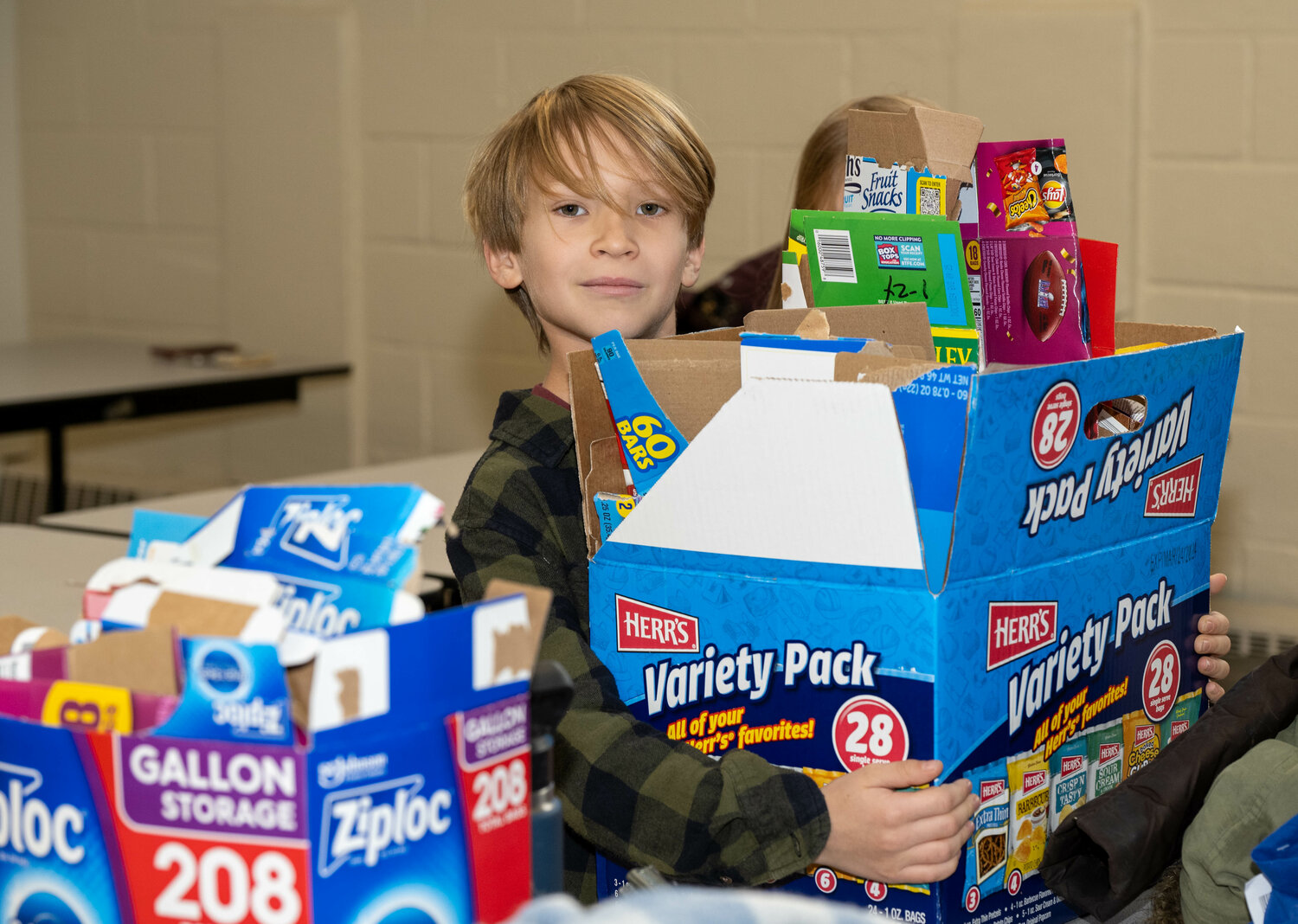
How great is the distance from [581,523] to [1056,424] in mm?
359

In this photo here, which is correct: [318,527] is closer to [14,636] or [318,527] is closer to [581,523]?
[14,636]

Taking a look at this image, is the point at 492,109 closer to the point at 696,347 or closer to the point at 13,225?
the point at 13,225

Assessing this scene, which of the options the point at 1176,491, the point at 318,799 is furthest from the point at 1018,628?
the point at 318,799

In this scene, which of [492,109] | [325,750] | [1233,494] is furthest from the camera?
[492,109]

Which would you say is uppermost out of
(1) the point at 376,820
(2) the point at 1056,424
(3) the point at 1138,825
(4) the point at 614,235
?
(4) the point at 614,235

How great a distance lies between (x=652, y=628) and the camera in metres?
0.78

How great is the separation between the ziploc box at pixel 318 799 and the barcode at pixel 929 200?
1.73 ft

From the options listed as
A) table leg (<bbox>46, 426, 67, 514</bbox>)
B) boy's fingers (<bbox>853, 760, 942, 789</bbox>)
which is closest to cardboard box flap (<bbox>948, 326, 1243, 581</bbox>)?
boy's fingers (<bbox>853, 760, 942, 789</bbox>)

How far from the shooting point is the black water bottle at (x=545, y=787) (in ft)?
1.77

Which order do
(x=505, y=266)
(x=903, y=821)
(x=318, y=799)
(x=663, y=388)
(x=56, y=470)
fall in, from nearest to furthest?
(x=318, y=799) → (x=903, y=821) → (x=663, y=388) → (x=505, y=266) → (x=56, y=470)

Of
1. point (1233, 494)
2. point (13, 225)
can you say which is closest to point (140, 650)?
point (1233, 494)

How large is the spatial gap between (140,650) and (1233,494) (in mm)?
2383

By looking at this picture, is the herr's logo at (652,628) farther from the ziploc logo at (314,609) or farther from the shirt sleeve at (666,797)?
the ziploc logo at (314,609)

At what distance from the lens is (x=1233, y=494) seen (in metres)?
2.51
